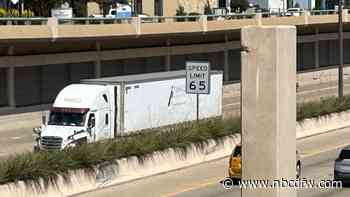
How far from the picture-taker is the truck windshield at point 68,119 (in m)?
32.9

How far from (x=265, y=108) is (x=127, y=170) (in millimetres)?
20001

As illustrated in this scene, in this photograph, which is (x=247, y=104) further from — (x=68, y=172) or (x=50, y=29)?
(x=50, y=29)

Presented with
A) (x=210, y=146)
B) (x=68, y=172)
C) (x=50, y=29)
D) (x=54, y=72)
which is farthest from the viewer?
(x=54, y=72)

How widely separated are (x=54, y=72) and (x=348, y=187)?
38.2 metres

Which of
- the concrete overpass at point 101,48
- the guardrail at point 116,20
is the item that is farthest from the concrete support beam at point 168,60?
the guardrail at point 116,20

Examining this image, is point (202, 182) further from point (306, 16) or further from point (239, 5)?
point (239, 5)

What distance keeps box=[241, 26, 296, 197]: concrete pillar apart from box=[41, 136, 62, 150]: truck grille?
27.9 m

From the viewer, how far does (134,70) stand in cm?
6619

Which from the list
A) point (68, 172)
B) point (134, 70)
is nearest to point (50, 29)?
point (134, 70)

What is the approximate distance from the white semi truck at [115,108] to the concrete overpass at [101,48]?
15.1 ft

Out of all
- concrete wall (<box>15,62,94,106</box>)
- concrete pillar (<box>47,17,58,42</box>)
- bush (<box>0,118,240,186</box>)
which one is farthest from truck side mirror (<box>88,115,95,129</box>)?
concrete wall (<box>15,62,94,106</box>)

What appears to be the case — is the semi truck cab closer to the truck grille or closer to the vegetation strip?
the truck grille

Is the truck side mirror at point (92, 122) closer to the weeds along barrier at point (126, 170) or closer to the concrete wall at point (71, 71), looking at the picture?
the weeds along barrier at point (126, 170)

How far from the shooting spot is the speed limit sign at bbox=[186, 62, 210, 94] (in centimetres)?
2874
